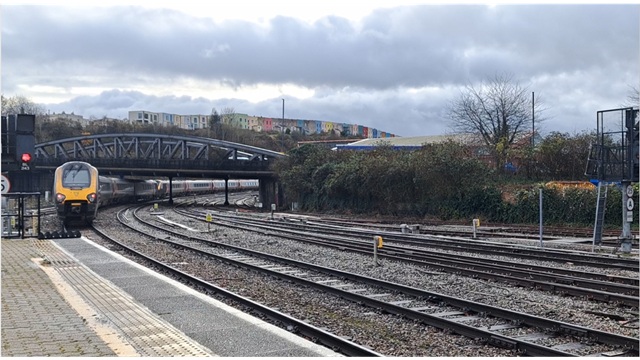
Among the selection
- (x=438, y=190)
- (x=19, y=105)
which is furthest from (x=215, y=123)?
(x=438, y=190)

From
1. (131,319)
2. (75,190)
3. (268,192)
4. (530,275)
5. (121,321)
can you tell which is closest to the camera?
(121,321)

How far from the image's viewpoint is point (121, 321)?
9.30m

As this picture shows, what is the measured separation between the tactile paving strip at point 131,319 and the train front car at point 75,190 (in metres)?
15.4

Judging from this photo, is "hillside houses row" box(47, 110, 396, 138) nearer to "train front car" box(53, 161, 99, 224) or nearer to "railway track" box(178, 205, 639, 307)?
"train front car" box(53, 161, 99, 224)

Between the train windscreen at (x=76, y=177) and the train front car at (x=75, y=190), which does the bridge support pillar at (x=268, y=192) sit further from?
the train windscreen at (x=76, y=177)

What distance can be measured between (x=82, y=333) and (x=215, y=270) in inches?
294

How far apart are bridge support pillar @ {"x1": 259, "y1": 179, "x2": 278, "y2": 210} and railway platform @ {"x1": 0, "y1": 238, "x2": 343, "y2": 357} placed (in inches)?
1898

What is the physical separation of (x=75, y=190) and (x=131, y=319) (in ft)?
72.4

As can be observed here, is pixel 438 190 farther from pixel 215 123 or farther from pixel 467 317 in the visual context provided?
pixel 215 123

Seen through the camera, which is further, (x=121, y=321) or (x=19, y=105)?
(x=19, y=105)

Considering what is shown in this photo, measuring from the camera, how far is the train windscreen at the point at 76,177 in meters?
29.6

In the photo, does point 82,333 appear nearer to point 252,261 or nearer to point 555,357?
point 555,357

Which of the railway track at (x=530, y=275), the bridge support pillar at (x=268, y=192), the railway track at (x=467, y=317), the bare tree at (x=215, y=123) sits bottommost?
the railway track at (x=467, y=317)

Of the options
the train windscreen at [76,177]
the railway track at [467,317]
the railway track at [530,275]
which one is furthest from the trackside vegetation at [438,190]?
the railway track at [467,317]
